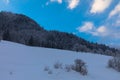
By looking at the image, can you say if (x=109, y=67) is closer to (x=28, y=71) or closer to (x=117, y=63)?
(x=117, y=63)

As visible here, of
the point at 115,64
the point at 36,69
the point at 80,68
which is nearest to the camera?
the point at 36,69

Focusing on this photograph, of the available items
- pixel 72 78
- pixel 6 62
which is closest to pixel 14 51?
pixel 6 62

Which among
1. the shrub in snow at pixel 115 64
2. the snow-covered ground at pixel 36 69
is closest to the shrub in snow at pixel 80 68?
the snow-covered ground at pixel 36 69

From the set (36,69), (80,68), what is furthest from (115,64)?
(36,69)

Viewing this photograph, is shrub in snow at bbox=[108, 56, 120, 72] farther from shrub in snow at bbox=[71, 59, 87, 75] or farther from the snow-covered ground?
shrub in snow at bbox=[71, 59, 87, 75]

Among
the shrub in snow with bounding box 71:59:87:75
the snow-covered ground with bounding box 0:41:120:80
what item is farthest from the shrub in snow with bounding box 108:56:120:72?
the shrub in snow with bounding box 71:59:87:75

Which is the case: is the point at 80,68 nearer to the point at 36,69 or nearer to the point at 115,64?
the point at 36,69

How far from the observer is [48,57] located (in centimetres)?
1505

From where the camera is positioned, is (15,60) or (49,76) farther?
(15,60)

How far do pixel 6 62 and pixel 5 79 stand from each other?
9.36 ft

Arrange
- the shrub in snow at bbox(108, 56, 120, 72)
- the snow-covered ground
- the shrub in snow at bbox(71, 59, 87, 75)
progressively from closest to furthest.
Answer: the snow-covered ground < the shrub in snow at bbox(71, 59, 87, 75) < the shrub in snow at bbox(108, 56, 120, 72)

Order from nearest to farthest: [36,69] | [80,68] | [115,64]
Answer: [36,69] → [80,68] → [115,64]

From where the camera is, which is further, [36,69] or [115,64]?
[115,64]

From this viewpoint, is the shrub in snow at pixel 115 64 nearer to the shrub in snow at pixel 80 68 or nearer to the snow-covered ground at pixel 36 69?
the snow-covered ground at pixel 36 69
